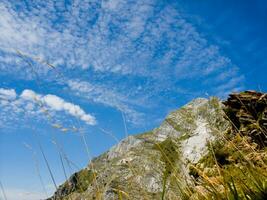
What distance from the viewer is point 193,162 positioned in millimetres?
10695

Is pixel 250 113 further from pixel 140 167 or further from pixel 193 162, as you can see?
pixel 140 167

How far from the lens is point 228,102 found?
10594 millimetres

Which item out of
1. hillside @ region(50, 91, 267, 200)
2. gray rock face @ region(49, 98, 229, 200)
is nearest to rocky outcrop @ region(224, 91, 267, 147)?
hillside @ region(50, 91, 267, 200)

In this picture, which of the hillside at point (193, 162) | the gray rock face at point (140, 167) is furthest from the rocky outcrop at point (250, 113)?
the gray rock face at point (140, 167)

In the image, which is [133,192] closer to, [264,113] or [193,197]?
[193,197]

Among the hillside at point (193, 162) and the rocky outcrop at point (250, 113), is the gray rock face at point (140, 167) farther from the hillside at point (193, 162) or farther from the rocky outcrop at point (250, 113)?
the rocky outcrop at point (250, 113)

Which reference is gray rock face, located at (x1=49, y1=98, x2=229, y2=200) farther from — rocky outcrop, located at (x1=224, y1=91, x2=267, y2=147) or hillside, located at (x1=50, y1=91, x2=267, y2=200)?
rocky outcrop, located at (x1=224, y1=91, x2=267, y2=147)

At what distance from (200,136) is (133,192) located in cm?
850

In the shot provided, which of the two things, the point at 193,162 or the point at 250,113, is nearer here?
the point at 250,113

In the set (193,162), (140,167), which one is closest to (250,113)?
(193,162)

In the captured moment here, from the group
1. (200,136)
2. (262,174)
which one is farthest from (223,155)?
(262,174)

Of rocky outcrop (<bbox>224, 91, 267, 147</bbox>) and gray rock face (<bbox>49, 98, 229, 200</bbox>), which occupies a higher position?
rocky outcrop (<bbox>224, 91, 267, 147</bbox>)

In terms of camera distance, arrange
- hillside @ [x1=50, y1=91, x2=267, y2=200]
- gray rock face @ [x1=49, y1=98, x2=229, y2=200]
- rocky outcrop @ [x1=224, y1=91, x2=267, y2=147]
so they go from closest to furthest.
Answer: hillside @ [x1=50, y1=91, x2=267, y2=200] → gray rock face @ [x1=49, y1=98, x2=229, y2=200] → rocky outcrop @ [x1=224, y1=91, x2=267, y2=147]

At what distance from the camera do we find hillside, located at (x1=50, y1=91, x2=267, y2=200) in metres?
3.76
